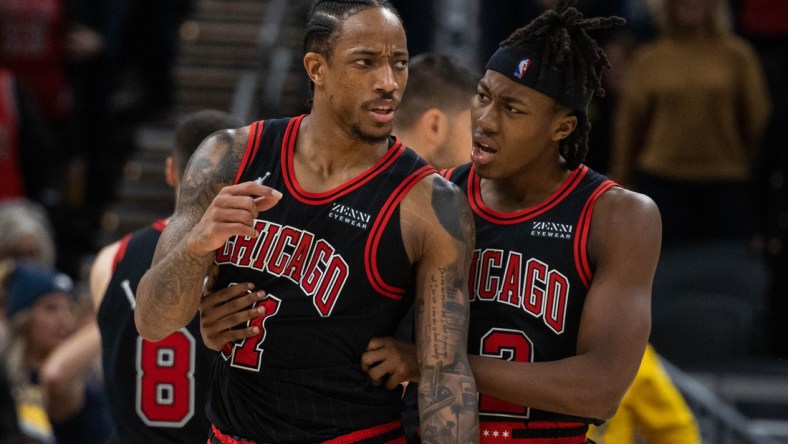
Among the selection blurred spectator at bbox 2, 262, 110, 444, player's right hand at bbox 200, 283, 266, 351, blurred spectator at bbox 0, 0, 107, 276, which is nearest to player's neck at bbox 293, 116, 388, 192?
player's right hand at bbox 200, 283, 266, 351

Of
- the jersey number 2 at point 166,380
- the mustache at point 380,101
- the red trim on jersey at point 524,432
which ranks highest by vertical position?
the mustache at point 380,101

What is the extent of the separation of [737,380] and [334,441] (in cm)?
477

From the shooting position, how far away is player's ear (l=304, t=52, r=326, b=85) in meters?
3.71

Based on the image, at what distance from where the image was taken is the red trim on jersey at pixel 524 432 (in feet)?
12.6

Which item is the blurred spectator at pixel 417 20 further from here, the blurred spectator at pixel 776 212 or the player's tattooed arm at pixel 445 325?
the player's tattooed arm at pixel 445 325

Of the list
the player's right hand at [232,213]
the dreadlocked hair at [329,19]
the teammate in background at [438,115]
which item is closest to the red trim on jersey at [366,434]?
the player's right hand at [232,213]

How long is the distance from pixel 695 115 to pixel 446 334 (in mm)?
5262

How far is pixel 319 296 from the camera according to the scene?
361 cm

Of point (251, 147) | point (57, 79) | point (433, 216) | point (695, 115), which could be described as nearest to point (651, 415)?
point (433, 216)

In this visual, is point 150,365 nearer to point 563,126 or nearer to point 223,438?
point 223,438

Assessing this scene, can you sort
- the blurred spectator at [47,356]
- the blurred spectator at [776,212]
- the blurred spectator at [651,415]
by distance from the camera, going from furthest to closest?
the blurred spectator at [776,212]
the blurred spectator at [47,356]
the blurred spectator at [651,415]

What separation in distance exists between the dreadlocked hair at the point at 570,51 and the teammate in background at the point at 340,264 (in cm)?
44

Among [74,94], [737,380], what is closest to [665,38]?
[737,380]

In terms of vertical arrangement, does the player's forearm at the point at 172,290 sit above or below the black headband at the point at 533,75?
below
